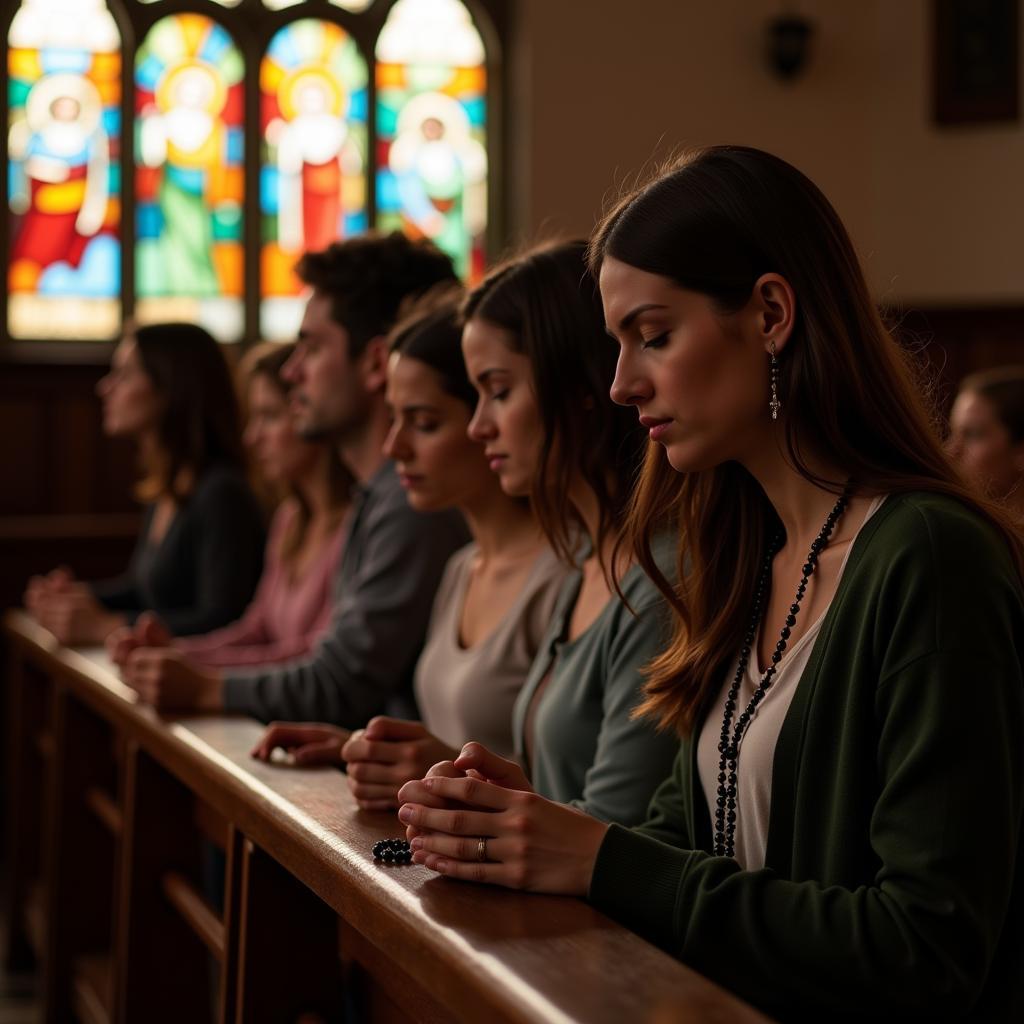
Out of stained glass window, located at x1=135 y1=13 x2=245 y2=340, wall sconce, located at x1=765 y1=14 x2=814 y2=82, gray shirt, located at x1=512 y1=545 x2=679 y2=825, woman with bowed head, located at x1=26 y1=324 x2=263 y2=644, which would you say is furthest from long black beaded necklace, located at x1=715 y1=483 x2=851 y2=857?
wall sconce, located at x1=765 y1=14 x2=814 y2=82

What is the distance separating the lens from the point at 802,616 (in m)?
1.51

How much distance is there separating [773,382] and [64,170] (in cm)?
733

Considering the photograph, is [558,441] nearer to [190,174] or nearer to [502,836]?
[502,836]

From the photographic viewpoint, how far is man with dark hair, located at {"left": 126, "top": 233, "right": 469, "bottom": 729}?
9.03ft

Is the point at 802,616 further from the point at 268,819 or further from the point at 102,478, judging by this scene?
the point at 102,478

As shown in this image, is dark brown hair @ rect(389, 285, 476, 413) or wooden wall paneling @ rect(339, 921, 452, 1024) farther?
dark brown hair @ rect(389, 285, 476, 413)

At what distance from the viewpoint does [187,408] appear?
429 cm

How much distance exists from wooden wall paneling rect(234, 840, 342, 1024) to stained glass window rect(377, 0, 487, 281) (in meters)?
6.84

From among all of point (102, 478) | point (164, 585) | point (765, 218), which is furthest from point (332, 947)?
point (102, 478)

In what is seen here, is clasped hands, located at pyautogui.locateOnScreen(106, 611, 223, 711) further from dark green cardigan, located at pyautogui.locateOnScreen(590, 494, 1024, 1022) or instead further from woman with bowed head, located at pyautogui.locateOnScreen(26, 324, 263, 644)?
dark green cardigan, located at pyautogui.locateOnScreen(590, 494, 1024, 1022)

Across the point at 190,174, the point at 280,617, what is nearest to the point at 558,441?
the point at 280,617

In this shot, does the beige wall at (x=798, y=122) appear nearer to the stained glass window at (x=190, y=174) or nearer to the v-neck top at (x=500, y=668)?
the stained glass window at (x=190, y=174)

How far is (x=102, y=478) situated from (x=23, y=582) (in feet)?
8.75

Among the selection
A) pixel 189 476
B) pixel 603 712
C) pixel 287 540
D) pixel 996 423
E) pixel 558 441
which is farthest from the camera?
pixel 996 423
